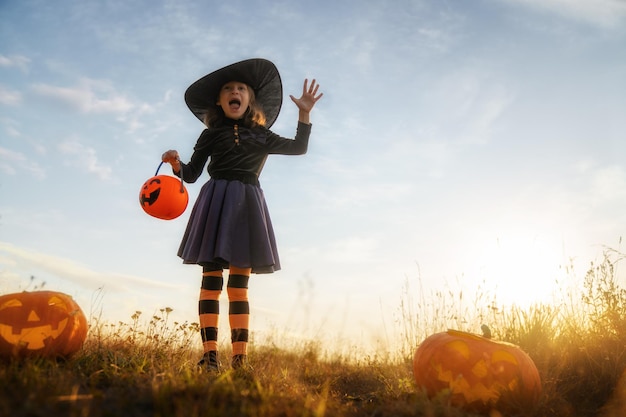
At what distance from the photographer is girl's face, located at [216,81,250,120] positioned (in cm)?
507

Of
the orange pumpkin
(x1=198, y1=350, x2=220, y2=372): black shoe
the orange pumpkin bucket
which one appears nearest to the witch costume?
the orange pumpkin bucket

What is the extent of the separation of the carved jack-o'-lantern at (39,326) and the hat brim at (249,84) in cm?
236

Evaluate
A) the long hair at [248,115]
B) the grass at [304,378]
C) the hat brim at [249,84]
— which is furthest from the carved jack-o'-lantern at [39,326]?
the hat brim at [249,84]

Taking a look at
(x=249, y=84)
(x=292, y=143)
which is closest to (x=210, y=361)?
(x=292, y=143)

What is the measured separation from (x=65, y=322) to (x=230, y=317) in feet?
4.32

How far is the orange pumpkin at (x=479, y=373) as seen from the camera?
391 centimetres

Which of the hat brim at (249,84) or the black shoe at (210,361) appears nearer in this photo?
the black shoe at (210,361)

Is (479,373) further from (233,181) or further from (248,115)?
(248,115)

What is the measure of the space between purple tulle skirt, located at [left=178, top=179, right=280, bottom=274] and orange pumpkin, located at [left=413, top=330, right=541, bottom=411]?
64.0 inches

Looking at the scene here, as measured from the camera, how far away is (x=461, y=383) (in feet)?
12.9

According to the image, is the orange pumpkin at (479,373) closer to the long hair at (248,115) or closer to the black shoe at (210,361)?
the black shoe at (210,361)

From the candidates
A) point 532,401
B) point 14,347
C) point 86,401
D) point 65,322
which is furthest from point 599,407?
point 14,347

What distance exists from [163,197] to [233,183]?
0.63 m

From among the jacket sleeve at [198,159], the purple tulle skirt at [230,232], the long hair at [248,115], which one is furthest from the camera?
the long hair at [248,115]
